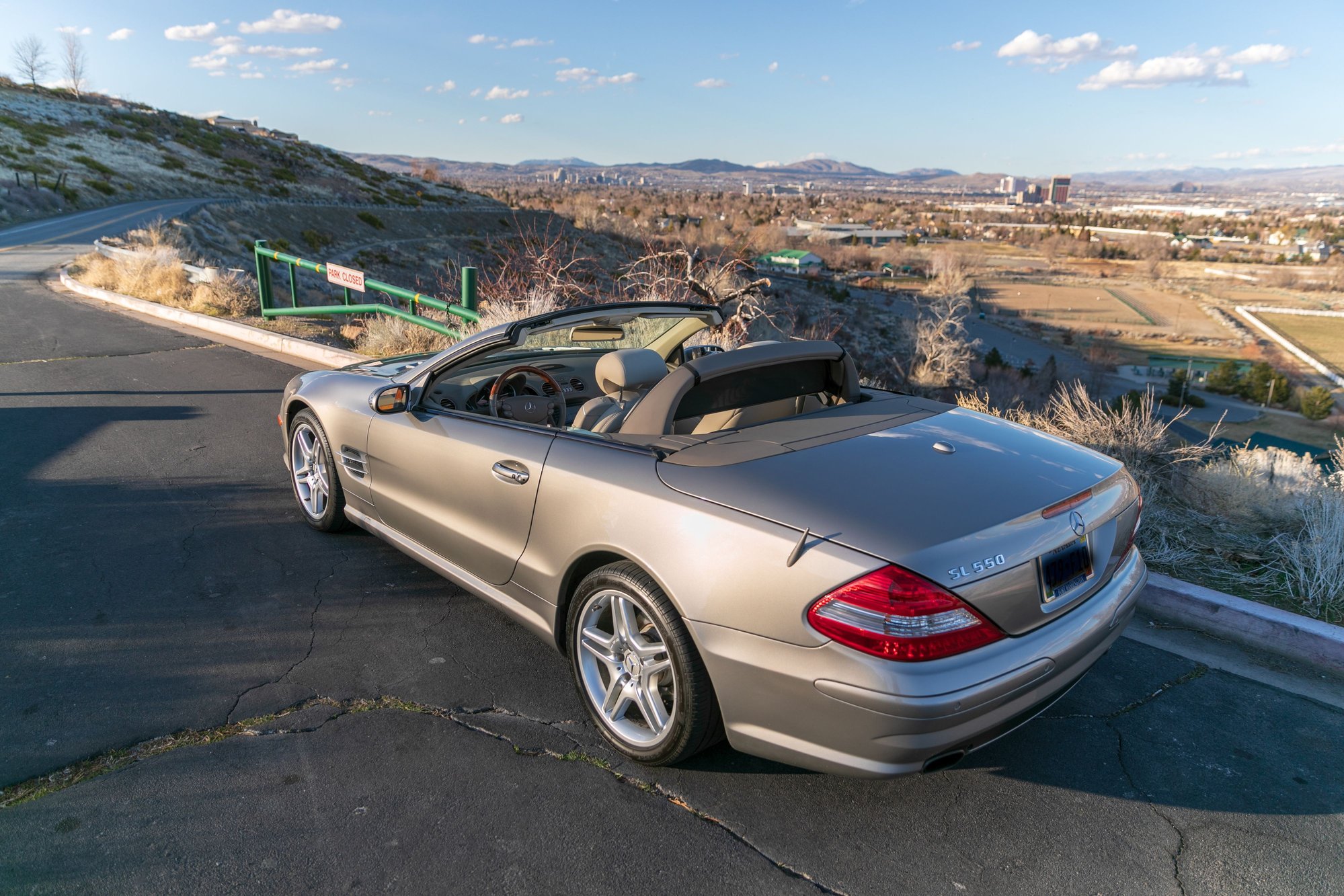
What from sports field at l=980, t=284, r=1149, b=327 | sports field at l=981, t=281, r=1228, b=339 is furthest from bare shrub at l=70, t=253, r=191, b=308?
sports field at l=980, t=284, r=1149, b=327

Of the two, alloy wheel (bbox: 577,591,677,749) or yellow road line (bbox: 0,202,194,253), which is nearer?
alloy wheel (bbox: 577,591,677,749)

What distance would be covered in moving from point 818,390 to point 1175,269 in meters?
126

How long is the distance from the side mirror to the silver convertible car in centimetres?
2

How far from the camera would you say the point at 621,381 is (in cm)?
354

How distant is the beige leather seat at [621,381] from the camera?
11.6ft

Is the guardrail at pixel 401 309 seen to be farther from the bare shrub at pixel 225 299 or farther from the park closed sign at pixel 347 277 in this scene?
the bare shrub at pixel 225 299

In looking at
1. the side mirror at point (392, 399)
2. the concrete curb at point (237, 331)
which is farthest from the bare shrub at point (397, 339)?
the side mirror at point (392, 399)

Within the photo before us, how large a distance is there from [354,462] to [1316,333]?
76.1 metres

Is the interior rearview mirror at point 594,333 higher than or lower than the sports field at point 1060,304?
higher

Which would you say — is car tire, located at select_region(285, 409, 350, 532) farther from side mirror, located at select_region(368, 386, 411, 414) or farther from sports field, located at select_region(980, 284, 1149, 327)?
sports field, located at select_region(980, 284, 1149, 327)

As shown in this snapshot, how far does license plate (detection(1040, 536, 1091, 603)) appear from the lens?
2.59 m

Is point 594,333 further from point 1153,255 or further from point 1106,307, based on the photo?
point 1153,255

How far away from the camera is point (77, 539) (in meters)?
4.79

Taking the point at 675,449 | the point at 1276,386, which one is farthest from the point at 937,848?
→ the point at 1276,386
